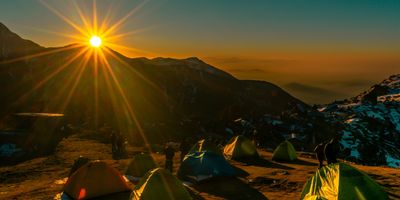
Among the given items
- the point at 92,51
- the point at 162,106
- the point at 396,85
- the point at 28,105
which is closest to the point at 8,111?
the point at 28,105

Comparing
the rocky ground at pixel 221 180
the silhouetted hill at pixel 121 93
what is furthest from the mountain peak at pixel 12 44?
the rocky ground at pixel 221 180

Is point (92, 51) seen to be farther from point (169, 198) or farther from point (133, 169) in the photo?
point (169, 198)

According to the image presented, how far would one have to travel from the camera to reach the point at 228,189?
19.9m

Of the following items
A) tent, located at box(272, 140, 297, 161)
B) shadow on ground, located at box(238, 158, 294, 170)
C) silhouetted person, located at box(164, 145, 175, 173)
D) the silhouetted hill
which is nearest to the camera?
silhouetted person, located at box(164, 145, 175, 173)

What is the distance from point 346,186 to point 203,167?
9513mm

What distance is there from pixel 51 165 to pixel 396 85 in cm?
14777

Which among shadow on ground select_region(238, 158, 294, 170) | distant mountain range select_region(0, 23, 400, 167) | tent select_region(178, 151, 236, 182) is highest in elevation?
distant mountain range select_region(0, 23, 400, 167)

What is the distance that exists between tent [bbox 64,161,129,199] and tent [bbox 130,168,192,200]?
10.7 feet

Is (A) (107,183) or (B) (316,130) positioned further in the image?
(B) (316,130)

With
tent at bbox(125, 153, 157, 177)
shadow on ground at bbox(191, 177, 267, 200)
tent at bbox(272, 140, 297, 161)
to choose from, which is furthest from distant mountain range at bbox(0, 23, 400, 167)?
shadow on ground at bbox(191, 177, 267, 200)

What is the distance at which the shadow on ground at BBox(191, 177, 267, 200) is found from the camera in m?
18.5

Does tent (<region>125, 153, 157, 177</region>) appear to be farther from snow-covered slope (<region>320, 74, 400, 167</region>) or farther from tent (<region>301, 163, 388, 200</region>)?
snow-covered slope (<region>320, 74, 400, 167</region>)

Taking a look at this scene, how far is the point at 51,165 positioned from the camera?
3020cm

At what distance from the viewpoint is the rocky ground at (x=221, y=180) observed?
1905 cm
